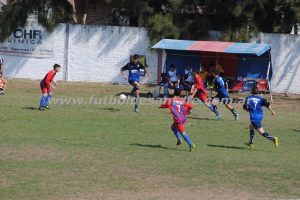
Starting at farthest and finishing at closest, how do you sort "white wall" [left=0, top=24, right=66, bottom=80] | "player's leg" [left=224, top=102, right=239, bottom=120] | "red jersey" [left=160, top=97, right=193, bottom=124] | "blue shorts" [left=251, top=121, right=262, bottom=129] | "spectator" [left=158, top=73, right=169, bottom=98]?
"white wall" [left=0, top=24, right=66, bottom=80]
"spectator" [left=158, top=73, right=169, bottom=98]
"player's leg" [left=224, top=102, right=239, bottom=120]
"blue shorts" [left=251, top=121, right=262, bottom=129]
"red jersey" [left=160, top=97, right=193, bottom=124]

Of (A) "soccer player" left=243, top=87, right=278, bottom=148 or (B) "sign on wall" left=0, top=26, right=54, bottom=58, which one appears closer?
(A) "soccer player" left=243, top=87, right=278, bottom=148

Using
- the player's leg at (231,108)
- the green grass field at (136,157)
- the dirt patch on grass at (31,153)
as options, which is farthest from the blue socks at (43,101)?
the dirt patch on grass at (31,153)

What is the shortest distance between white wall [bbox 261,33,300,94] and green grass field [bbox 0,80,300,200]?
7261mm

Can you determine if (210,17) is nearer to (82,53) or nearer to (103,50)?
(103,50)

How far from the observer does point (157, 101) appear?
2877cm

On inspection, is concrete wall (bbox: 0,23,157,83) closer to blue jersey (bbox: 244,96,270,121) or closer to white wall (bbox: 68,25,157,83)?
white wall (bbox: 68,25,157,83)

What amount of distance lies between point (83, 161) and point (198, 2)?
20.8 meters

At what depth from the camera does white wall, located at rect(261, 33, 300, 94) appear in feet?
104

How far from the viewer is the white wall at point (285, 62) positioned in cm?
3167

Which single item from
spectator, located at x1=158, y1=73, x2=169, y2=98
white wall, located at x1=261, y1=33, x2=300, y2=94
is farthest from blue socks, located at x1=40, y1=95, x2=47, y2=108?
white wall, located at x1=261, y1=33, x2=300, y2=94

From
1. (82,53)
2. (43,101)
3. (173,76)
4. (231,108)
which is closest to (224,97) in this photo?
(231,108)

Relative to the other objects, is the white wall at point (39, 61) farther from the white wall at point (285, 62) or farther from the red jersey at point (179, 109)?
the red jersey at point (179, 109)

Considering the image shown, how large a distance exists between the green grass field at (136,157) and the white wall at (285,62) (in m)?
7.26

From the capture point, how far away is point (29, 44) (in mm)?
35812
